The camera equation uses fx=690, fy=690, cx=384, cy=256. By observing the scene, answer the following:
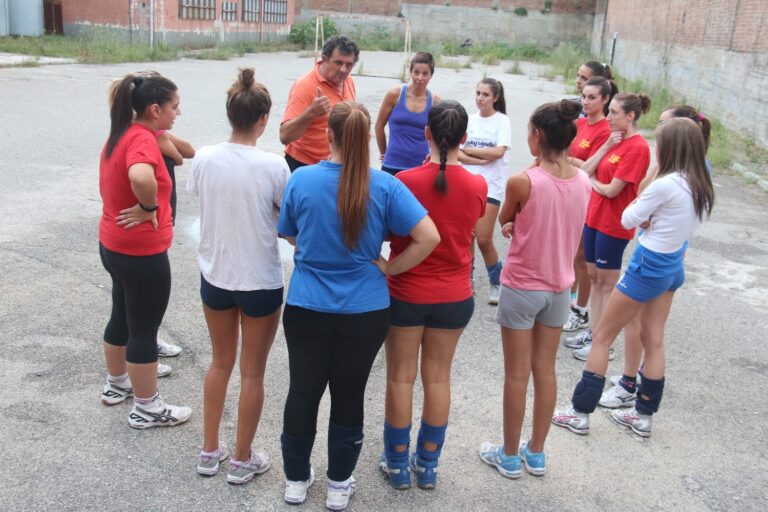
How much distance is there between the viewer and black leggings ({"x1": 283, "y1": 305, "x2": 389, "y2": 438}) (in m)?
2.80

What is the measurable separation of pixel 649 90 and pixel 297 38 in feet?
78.4

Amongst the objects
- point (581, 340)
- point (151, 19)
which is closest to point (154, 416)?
point (581, 340)

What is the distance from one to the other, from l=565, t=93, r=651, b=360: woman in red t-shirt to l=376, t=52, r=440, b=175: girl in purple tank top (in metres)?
1.39

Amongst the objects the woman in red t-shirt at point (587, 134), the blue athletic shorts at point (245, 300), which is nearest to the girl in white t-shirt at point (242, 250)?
the blue athletic shorts at point (245, 300)

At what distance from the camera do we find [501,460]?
3.44m

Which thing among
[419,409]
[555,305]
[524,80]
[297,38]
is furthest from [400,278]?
[297,38]

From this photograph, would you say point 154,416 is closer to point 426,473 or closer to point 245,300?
point 245,300

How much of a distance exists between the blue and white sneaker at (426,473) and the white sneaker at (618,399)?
1.45 m

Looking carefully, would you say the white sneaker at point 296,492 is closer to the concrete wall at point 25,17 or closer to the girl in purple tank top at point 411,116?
the girl in purple tank top at point 411,116

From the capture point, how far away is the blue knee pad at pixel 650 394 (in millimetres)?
3830

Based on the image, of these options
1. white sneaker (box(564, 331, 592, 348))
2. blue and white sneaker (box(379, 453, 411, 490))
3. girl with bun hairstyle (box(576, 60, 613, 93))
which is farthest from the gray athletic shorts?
girl with bun hairstyle (box(576, 60, 613, 93))

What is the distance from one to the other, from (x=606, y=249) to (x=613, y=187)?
16.4 inches

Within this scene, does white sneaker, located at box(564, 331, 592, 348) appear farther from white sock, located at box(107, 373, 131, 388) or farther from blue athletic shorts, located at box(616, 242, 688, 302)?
white sock, located at box(107, 373, 131, 388)

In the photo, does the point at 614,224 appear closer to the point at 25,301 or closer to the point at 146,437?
the point at 146,437
